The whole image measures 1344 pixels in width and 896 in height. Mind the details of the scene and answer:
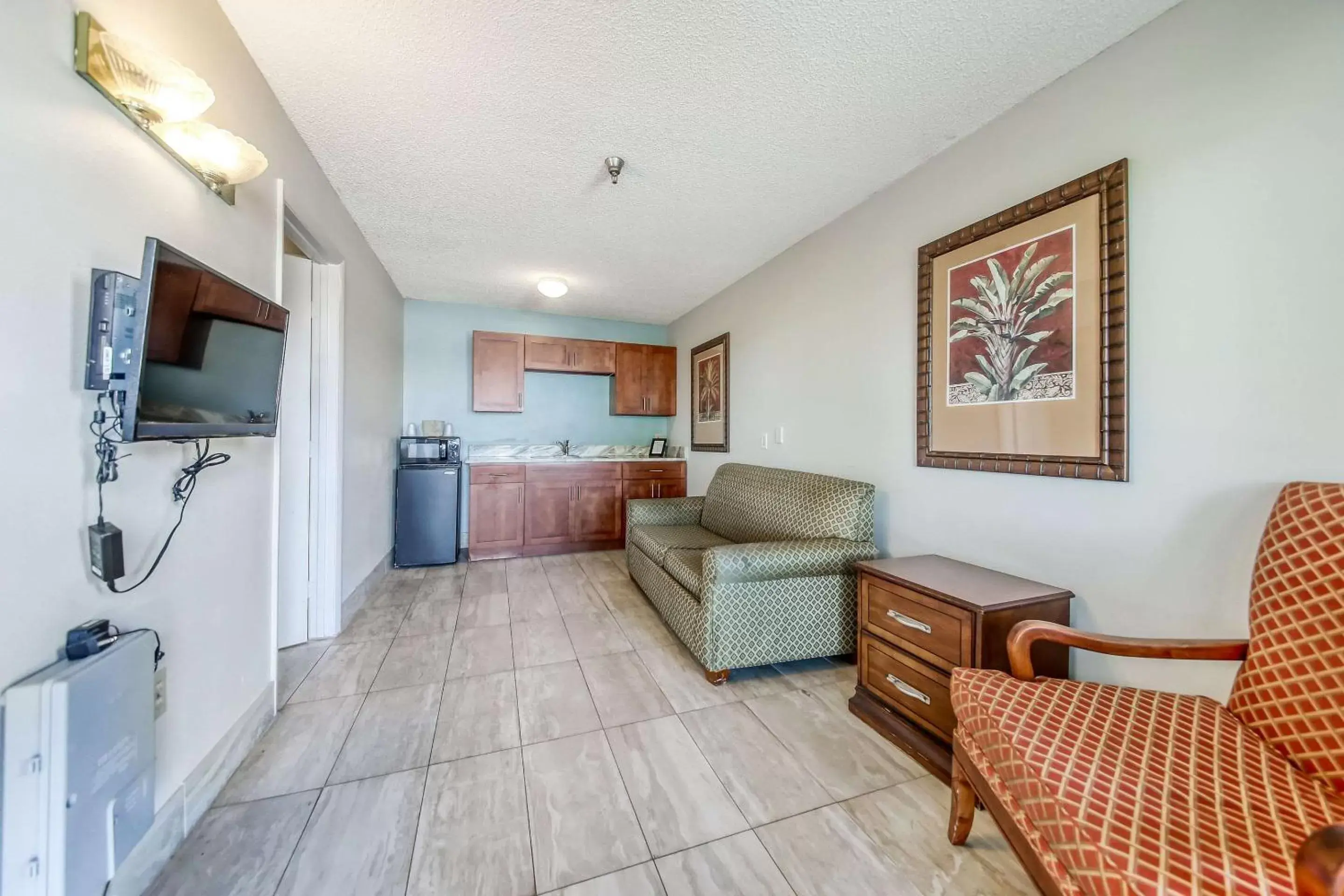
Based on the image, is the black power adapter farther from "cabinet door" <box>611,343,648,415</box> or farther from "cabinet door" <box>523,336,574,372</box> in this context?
"cabinet door" <box>611,343,648,415</box>

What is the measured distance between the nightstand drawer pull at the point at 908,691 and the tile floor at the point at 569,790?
212 mm

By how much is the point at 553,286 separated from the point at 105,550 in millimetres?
3014

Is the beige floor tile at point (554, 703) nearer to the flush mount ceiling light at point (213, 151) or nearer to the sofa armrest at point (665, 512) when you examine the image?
the sofa armrest at point (665, 512)

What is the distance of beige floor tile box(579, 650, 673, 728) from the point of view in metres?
1.85

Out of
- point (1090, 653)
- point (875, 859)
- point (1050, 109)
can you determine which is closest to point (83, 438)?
point (875, 859)

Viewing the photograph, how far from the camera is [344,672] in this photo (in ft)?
7.04

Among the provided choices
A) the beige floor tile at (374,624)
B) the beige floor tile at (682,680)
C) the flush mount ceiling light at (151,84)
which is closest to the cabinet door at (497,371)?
the beige floor tile at (374,624)

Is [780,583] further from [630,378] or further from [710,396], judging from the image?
[630,378]

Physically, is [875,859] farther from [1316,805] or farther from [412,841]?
[412,841]

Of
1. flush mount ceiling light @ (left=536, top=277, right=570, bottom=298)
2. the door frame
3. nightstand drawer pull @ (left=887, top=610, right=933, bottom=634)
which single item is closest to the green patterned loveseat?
nightstand drawer pull @ (left=887, top=610, right=933, bottom=634)

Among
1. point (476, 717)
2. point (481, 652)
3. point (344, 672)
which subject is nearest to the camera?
point (476, 717)

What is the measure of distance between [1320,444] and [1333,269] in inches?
16.9

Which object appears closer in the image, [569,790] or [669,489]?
[569,790]

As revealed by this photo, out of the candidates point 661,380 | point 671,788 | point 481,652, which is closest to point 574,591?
point 481,652
